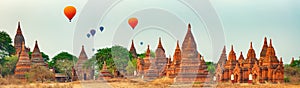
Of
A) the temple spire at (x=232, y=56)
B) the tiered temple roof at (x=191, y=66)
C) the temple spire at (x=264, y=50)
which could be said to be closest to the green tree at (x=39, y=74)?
the tiered temple roof at (x=191, y=66)

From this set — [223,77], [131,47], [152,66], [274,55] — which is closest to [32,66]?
[152,66]

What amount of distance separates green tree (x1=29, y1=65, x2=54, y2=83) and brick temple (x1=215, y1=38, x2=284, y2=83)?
54.7 feet

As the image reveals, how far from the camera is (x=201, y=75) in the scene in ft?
163

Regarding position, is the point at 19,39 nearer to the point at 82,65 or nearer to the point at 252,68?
the point at 82,65

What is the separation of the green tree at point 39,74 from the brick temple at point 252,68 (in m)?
16.7

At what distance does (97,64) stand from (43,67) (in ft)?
63.1

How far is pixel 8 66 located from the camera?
5878 cm

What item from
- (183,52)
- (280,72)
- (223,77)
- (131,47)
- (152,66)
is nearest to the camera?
(280,72)

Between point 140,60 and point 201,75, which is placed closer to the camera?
point 201,75

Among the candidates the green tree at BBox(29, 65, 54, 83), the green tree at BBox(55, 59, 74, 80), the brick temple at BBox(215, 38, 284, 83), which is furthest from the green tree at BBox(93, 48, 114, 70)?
the brick temple at BBox(215, 38, 284, 83)

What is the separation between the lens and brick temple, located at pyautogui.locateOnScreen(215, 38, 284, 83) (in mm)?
47969

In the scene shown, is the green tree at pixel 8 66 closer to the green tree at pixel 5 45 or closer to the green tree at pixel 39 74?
the green tree at pixel 5 45

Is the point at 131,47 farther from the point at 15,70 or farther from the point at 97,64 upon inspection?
the point at 15,70

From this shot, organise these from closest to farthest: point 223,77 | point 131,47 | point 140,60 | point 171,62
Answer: point 223,77 → point 171,62 → point 140,60 → point 131,47
